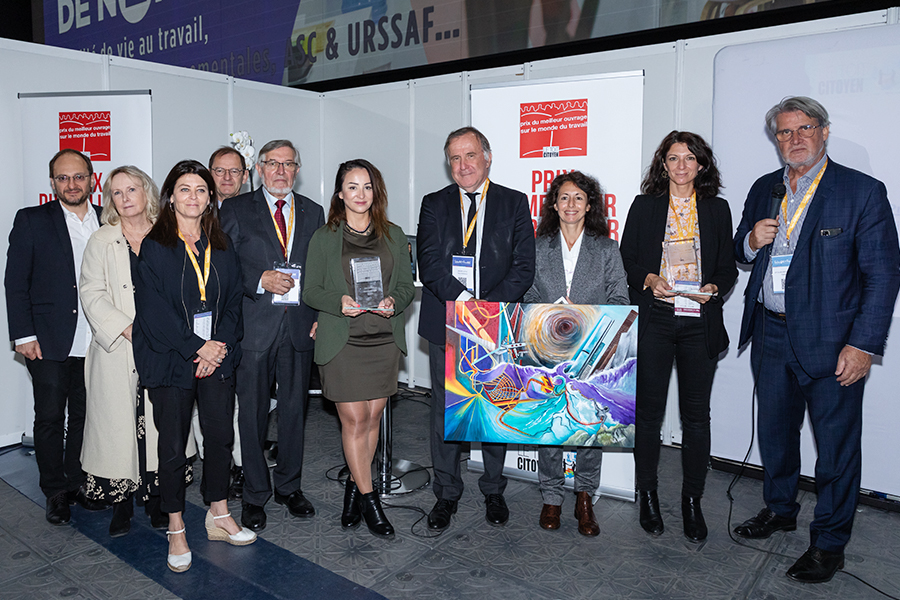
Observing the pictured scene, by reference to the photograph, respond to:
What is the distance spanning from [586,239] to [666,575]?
1.54 m

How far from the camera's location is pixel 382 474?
361 centimetres

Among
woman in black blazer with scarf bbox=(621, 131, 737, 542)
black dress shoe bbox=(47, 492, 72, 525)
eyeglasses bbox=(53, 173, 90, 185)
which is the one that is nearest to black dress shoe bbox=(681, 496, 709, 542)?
woman in black blazer with scarf bbox=(621, 131, 737, 542)

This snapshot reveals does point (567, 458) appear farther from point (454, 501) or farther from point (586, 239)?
point (586, 239)

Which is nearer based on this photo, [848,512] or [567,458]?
[848,512]

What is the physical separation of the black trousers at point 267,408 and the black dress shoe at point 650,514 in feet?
5.84

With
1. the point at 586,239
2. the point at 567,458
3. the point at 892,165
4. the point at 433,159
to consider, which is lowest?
the point at 567,458

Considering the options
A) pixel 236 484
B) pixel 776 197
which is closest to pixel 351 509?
pixel 236 484

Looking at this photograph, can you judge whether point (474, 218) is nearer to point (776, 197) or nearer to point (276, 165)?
point (276, 165)

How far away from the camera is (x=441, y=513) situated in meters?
3.14

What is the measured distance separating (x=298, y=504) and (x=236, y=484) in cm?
49

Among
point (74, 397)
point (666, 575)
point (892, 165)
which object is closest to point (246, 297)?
point (74, 397)

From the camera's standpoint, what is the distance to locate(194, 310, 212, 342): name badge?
105 inches

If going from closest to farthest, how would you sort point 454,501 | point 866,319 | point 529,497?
point 866,319, point 454,501, point 529,497

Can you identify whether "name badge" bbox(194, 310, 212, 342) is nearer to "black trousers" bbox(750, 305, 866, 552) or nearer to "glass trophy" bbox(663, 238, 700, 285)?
"glass trophy" bbox(663, 238, 700, 285)
